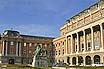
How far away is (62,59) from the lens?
10106 centimetres

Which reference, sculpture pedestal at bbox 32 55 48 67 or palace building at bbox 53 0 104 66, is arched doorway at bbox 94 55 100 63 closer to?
palace building at bbox 53 0 104 66

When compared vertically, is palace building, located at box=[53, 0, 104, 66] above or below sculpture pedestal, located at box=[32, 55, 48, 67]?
above

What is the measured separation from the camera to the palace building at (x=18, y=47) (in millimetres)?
113287

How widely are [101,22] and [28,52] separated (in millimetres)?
58694

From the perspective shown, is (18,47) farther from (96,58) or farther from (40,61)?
(40,61)

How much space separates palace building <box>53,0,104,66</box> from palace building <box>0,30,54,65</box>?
67.3ft

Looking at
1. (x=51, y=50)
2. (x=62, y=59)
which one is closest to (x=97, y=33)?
(x=62, y=59)

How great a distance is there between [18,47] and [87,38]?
4473 centimetres

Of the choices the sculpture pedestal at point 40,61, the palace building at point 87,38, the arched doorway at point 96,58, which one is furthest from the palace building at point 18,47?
the sculpture pedestal at point 40,61

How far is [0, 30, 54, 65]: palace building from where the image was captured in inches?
4460

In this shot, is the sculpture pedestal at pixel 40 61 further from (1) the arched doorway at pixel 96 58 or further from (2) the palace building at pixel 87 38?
(1) the arched doorway at pixel 96 58

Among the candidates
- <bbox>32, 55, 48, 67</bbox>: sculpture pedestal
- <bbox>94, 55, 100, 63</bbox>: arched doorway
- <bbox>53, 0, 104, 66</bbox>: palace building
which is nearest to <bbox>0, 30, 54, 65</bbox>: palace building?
<bbox>53, 0, 104, 66</bbox>: palace building

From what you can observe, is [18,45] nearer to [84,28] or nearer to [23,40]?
[23,40]

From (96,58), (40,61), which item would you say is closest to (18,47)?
(96,58)
